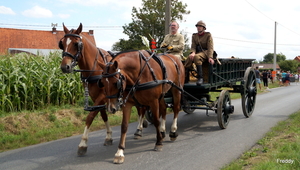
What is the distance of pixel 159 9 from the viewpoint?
31.1 metres

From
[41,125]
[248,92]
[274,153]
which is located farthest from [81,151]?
[248,92]

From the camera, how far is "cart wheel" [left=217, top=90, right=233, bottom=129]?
759 centimetres

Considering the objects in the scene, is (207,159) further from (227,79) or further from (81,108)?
(81,108)

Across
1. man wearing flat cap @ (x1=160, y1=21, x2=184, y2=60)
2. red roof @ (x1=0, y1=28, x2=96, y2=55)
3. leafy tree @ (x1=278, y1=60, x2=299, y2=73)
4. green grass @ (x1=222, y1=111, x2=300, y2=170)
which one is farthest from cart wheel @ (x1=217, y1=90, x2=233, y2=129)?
leafy tree @ (x1=278, y1=60, x2=299, y2=73)

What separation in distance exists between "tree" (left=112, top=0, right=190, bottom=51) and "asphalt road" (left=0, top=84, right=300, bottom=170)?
76.9 feet

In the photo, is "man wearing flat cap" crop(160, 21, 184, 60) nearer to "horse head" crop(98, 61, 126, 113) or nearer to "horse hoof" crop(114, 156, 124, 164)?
"horse head" crop(98, 61, 126, 113)

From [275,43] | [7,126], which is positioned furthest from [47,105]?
[275,43]

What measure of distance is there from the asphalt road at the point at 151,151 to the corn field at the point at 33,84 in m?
2.55

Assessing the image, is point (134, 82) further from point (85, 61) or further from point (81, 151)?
point (81, 151)

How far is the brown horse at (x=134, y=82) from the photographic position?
4.82 metres

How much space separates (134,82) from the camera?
5426mm

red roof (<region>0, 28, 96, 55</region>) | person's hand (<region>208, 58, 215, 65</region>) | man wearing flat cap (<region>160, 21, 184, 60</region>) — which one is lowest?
person's hand (<region>208, 58, 215, 65</region>)

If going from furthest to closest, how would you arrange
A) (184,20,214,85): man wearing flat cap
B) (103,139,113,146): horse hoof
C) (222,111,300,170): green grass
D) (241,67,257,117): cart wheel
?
(241,67,257,117): cart wheel → (184,20,214,85): man wearing flat cap → (103,139,113,146): horse hoof → (222,111,300,170): green grass

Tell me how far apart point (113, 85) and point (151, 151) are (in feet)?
6.09
